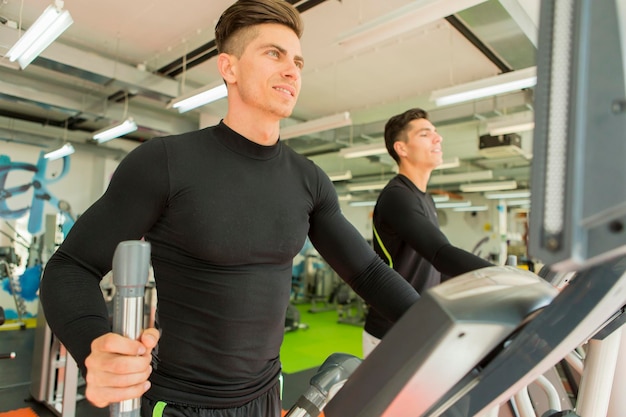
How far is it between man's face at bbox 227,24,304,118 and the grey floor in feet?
10.6

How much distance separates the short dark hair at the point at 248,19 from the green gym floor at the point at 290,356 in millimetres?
3281

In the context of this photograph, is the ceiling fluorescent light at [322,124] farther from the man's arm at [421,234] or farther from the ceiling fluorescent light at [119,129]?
the man's arm at [421,234]

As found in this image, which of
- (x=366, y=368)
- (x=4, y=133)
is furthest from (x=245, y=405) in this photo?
(x=4, y=133)

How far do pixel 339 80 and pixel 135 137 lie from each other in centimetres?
500

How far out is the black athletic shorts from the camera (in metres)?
0.95

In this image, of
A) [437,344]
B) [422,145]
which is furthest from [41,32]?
[437,344]

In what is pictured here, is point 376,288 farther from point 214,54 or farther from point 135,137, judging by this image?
point 135,137

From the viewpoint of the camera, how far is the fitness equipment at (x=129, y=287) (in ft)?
1.76

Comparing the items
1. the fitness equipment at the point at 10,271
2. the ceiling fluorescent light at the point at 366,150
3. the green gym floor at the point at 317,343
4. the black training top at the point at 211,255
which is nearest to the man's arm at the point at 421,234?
the black training top at the point at 211,255

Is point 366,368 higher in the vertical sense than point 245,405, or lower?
higher

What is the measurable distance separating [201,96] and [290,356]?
3340 millimetres

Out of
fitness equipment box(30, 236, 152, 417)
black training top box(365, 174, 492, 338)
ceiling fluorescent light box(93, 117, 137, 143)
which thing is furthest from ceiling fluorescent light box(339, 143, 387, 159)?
fitness equipment box(30, 236, 152, 417)

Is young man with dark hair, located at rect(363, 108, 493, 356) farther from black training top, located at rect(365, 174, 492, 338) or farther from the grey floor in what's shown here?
the grey floor

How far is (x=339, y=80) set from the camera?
6336 millimetres
